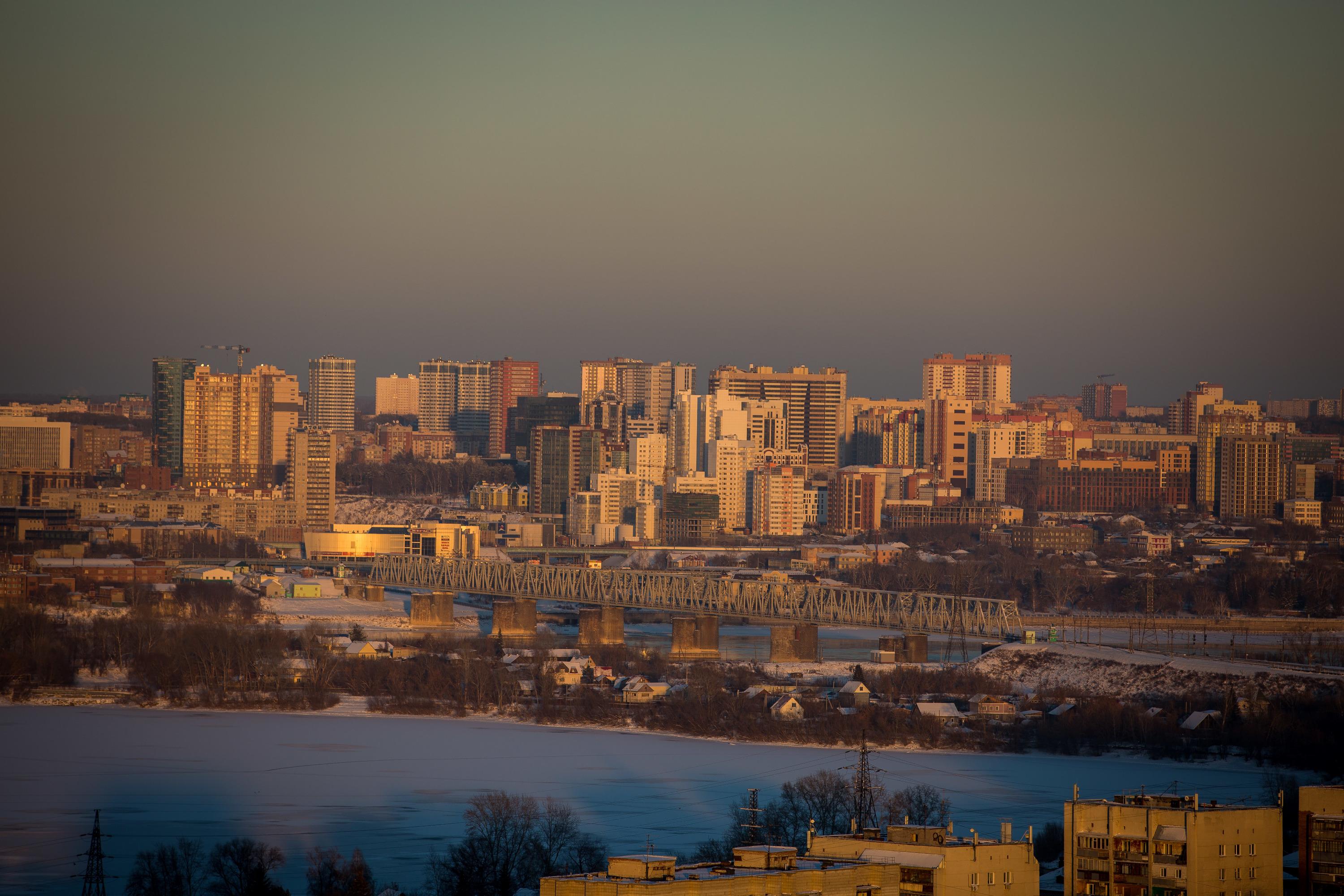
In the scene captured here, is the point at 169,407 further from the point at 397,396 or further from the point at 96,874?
the point at 96,874

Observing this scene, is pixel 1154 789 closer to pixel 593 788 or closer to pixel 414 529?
pixel 593 788

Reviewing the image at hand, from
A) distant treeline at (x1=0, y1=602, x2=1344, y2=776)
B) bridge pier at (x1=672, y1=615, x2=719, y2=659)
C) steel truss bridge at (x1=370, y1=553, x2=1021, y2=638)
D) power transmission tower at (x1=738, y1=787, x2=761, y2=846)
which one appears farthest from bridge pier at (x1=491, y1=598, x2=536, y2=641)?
power transmission tower at (x1=738, y1=787, x2=761, y2=846)

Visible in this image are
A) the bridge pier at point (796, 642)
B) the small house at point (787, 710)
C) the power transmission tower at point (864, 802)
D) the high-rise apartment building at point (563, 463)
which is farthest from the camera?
the high-rise apartment building at point (563, 463)

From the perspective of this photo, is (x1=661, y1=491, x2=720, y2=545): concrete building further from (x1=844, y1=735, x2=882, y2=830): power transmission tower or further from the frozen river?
(x1=844, y1=735, x2=882, y2=830): power transmission tower

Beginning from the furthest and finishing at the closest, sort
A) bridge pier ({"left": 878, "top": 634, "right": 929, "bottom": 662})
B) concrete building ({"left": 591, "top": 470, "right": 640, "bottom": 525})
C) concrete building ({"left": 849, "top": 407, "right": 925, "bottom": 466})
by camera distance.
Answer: concrete building ({"left": 849, "top": 407, "right": 925, "bottom": 466}) < concrete building ({"left": 591, "top": 470, "right": 640, "bottom": 525}) < bridge pier ({"left": 878, "top": 634, "right": 929, "bottom": 662})

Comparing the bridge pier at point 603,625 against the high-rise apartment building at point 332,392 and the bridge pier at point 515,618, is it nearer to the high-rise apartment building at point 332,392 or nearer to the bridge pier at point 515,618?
the bridge pier at point 515,618

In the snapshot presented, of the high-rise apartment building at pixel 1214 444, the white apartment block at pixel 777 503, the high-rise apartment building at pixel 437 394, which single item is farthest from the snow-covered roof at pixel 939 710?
the high-rise apartment building at pixel 437 394

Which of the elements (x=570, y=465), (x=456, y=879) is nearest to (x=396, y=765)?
(x=456, y=879)
